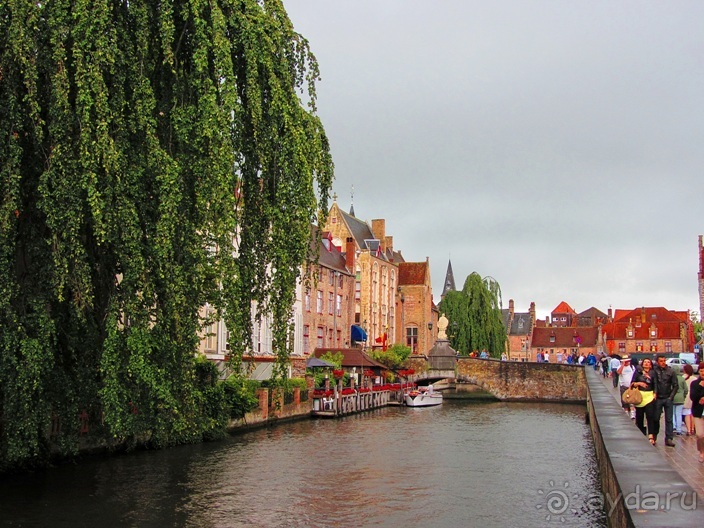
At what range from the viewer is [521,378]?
49.1 meters

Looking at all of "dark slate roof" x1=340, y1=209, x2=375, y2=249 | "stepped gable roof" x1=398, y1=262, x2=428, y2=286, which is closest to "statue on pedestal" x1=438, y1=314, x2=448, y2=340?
"dark slate roof" x1=340, y1=209, x2=375, y2=249

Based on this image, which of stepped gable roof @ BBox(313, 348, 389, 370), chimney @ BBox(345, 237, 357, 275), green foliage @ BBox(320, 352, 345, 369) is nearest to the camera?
green foliage @ BBox(320, 352, 345, 369)

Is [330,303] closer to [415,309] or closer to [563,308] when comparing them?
[415,309]

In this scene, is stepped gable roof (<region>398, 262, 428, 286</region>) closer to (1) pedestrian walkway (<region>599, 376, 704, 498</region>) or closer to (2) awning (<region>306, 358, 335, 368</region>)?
(2) awning (<region>306, 358, 335, 368</region>)

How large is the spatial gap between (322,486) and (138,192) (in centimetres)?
702

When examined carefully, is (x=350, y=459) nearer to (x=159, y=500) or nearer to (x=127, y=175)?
(x=159, y=500)

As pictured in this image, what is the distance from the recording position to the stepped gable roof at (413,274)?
65375 millimetres

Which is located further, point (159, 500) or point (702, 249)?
point (702, 249)

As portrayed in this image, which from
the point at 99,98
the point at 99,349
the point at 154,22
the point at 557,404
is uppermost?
the point at 154,22

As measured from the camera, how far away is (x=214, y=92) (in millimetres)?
13367

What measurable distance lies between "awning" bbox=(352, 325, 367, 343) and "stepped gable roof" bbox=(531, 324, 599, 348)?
65.3 m

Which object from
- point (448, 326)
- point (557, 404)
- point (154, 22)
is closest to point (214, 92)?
point (154, 22)

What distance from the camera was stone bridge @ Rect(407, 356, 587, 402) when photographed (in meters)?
47.7

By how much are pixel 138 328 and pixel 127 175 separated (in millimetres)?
2896
